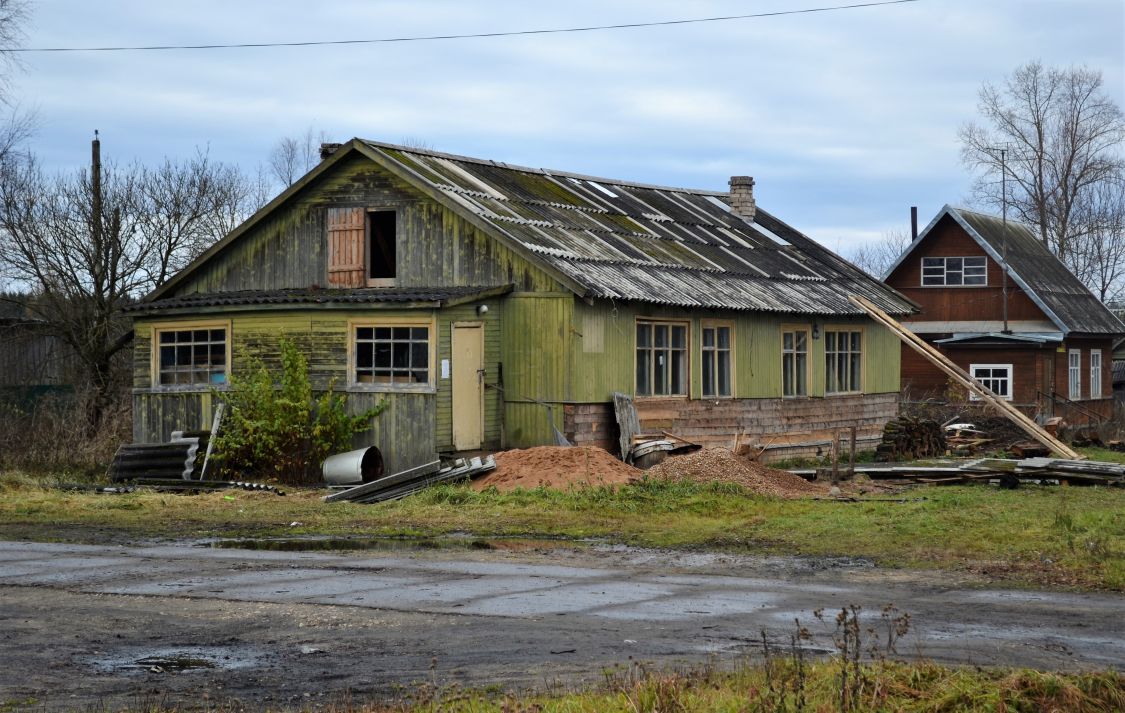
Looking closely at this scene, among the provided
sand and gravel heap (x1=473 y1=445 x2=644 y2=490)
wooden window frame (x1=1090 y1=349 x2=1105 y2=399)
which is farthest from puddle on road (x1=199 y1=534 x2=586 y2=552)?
wooden window frame (x1=1090 y1=349 x2=1105 y2=399)

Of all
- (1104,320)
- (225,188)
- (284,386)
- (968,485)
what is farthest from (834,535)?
(1104,320)

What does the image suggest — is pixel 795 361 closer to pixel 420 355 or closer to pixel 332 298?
pixel 420 355

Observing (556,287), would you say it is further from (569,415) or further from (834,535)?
(834,535)

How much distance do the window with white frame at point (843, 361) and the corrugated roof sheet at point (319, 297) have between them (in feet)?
34.0

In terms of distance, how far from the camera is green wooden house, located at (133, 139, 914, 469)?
24.2 m

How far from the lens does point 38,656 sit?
9.68 m

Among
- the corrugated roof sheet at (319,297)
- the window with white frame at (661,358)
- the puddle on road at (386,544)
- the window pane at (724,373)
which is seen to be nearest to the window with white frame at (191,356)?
the corrugated roof sheet at (319,297)

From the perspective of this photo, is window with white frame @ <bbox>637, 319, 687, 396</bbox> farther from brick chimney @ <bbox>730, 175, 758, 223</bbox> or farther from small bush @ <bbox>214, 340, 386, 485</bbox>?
brick chimney @ <bbox>730, 175, 758, 223</bbox>

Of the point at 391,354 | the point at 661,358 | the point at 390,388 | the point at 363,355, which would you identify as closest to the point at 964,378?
the point at 661,358

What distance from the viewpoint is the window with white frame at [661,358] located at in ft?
84.8

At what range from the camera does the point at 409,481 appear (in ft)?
70.6

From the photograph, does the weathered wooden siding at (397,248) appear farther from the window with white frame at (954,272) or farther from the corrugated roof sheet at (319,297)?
the window with white frame at (954,272)

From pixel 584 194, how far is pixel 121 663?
23.0 m

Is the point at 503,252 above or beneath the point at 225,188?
beneath
